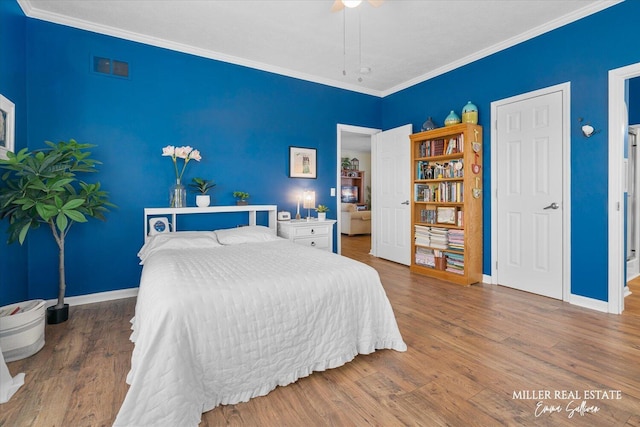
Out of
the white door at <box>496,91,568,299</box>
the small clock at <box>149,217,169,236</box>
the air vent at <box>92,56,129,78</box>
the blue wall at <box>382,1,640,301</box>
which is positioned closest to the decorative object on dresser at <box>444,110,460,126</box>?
the white door at <box>496,91,568,299</box>

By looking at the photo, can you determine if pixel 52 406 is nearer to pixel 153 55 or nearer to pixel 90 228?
pixel 90 228

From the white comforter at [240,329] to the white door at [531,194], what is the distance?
6.96 ft

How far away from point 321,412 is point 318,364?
11.8 inches

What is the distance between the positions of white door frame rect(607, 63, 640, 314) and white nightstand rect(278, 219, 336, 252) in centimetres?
278

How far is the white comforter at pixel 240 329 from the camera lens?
51.2 inches

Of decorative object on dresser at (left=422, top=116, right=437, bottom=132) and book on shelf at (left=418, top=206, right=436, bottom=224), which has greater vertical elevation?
decorative object on dresser at (left=422, top=116, right=437, bottom=132)

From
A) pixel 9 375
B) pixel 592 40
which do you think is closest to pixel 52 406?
pixel 9 375

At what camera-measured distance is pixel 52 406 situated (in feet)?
5.01

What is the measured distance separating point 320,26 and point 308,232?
2266 millimetres

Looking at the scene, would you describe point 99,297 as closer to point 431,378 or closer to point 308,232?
point 308,232

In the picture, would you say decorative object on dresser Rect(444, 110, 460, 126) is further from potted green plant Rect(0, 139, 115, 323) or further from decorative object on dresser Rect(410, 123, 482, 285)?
potted green plant Rect(0, 139, 115, 323)

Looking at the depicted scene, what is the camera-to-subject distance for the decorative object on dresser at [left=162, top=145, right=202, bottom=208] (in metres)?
3.28

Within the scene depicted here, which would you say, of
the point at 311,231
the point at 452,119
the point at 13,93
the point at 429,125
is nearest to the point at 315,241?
the point at 311,231

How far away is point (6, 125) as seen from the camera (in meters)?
2.38
